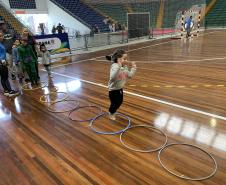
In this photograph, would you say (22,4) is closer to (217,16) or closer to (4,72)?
(4,72)

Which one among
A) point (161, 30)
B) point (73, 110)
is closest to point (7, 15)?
point (161, 30)

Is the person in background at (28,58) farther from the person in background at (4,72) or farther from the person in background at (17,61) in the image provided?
the person in background at (4,72)

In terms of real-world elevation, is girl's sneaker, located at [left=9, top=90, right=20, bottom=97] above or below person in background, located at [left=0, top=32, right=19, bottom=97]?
below

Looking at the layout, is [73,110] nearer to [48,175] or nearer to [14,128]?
[14,128]

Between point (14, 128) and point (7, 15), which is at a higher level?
point (7, 15)

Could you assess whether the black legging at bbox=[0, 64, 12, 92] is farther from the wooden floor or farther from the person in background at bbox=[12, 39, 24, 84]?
the person in background at bbox=[12, 39, 24, 84]

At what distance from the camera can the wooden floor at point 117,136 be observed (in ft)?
9.77

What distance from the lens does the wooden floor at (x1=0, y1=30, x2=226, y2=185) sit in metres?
2.98

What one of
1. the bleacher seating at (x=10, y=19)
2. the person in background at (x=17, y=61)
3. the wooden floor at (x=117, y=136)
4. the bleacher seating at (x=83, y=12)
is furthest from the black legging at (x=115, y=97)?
the bleacher seating at (x=83, y=12)

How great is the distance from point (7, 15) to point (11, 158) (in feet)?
57.4

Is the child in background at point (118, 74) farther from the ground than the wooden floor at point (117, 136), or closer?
farther from the ground

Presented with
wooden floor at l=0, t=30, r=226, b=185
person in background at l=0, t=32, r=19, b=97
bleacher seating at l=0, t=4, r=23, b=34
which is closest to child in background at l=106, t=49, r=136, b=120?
wooden floor at l=0, t=30, r=226, b=185

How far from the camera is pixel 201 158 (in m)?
3.19

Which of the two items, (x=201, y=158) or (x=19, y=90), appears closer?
(x=201, y=158)
